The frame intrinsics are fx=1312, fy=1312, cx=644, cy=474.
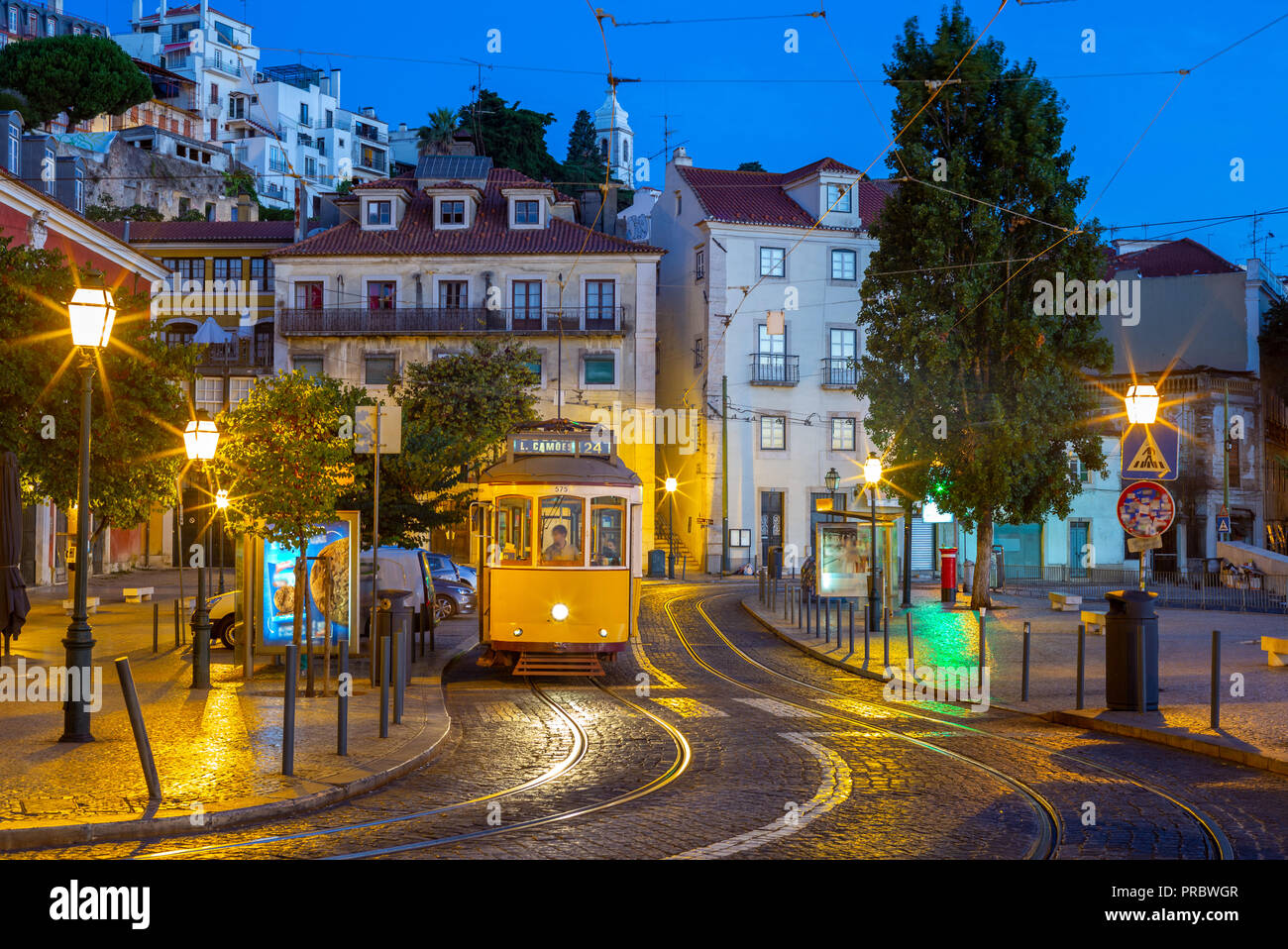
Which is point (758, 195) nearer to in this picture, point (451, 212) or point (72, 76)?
point (451, 212)

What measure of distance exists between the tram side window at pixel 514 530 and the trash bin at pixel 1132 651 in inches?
313

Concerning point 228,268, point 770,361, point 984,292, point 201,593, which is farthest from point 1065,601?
point 228,268

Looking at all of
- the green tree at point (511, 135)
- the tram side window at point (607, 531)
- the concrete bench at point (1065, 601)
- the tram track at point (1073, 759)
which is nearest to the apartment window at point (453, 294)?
the green tree at point (511, 135)

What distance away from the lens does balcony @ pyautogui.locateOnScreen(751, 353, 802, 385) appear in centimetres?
5375

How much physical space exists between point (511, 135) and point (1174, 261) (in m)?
35.5

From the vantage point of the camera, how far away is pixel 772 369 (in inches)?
2124

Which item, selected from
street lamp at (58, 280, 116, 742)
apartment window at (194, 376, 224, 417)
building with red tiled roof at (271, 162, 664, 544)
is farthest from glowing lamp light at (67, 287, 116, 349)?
apartment window at (194, 376, 224, 417)

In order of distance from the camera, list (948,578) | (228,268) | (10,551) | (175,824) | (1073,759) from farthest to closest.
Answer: (228,268)
(948,578)
(10,551)
(1073,759)
(175,824)

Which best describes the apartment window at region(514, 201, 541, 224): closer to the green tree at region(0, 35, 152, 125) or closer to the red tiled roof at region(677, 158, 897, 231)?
the red tiled roof at region(677, 158, 897, 231)

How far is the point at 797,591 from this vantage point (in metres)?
37.7

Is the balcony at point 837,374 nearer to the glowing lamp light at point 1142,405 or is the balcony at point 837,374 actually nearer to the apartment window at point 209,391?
the apartment window at point 209,391

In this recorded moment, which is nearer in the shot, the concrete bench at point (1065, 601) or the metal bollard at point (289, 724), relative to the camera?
the metal bollard at point (289, 724)

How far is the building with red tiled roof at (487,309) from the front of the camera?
174 feet

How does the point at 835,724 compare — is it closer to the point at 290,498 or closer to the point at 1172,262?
the point at 290,498
